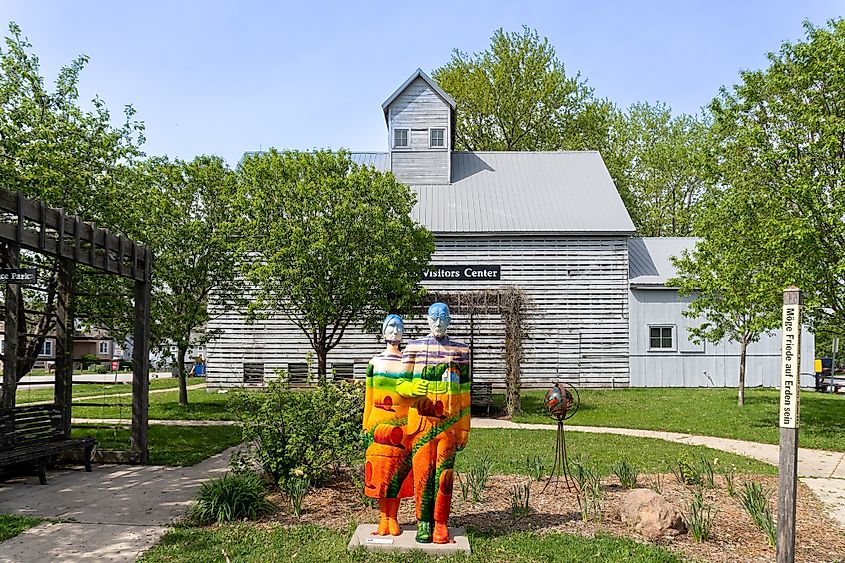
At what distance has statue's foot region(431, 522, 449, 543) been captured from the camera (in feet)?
21.6

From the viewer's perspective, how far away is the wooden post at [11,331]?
28.8 feet

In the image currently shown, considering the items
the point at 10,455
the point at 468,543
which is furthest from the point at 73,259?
the point at 468,543

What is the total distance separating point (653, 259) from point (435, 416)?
76.3 feet

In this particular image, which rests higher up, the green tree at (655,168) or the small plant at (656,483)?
the green tree at (655,168)

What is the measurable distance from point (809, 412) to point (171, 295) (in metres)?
17.0

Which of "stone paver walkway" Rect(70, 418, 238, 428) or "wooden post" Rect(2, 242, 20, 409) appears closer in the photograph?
"wooden post" Rect(2, 242, 20, 409)

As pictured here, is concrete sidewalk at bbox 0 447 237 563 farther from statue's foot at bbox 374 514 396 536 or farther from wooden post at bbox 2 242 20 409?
statue's foot at bbox 374 514 396 536

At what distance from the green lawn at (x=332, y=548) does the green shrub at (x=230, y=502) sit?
0.27m

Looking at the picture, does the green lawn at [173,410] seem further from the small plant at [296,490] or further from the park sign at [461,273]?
the park sign at [461,273]

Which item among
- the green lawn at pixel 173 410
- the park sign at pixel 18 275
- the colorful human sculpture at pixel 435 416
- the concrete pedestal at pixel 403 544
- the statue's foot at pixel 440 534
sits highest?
the park sign at pixel 18 275

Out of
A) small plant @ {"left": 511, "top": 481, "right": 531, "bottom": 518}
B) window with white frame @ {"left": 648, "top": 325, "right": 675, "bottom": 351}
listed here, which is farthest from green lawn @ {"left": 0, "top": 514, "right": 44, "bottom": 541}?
window with white frame @ {"left": 648, "top": 325, "right": 675, "bottom": 351}

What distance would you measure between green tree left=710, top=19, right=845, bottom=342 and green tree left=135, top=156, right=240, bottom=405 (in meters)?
12.2

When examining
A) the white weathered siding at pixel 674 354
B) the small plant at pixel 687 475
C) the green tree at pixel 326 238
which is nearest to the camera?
the small plant at pixel 687 475

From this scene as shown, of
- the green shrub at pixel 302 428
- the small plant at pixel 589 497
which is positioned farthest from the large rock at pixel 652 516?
the green shrub at pixel 302 428
